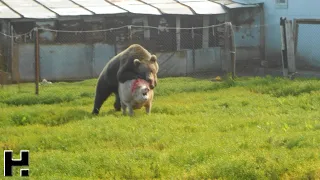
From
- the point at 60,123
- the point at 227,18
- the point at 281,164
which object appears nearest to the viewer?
the point at 281,164

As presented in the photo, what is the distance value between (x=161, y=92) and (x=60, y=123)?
4.12 m

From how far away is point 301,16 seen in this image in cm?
2278

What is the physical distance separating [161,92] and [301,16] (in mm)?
8117

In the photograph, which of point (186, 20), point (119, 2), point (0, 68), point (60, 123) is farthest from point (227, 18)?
point (60, 123)

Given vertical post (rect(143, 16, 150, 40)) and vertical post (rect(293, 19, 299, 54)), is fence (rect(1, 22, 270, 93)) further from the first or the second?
vertical post (rect(293, 19, 299, 54))

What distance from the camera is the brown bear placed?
12805mm

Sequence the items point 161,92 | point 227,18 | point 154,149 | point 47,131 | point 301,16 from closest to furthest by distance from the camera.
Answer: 1. point 154,149
2. point 47,131
3. point 161,92
4. point 301,16
5. point 227,18

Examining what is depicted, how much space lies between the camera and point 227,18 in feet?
80.9

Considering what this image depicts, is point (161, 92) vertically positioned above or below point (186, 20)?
below

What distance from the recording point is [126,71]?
13.3 metres

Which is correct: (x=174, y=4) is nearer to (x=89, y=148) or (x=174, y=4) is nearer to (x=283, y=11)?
(x=283, y=11)

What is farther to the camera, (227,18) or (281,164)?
(227,18)

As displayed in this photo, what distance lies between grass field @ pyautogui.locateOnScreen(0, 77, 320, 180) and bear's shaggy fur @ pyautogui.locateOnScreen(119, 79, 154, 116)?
22 centimetres

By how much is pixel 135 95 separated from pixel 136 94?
1.4 inches
